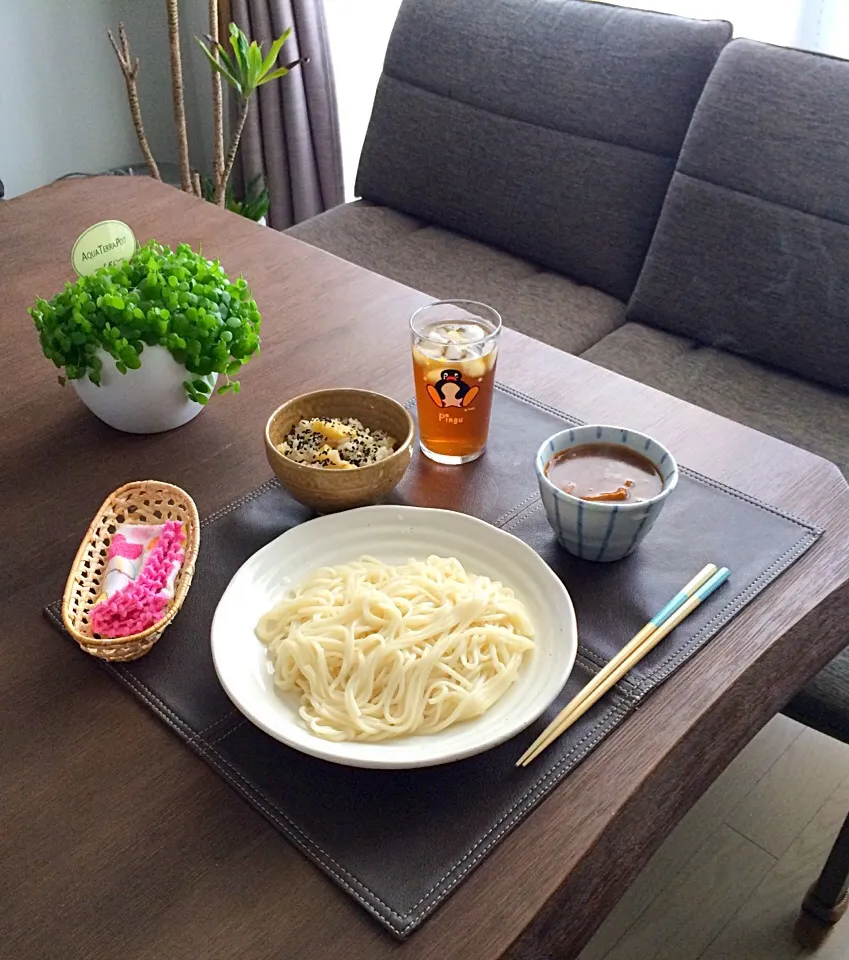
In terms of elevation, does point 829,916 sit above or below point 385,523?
below

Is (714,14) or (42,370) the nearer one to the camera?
(42,370)

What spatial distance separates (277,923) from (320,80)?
2550 millimetres

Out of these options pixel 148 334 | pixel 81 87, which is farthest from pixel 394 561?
pixel 81 87

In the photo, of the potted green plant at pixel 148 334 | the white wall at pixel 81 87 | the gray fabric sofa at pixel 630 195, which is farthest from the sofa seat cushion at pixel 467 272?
the white wall at pixel 81 87

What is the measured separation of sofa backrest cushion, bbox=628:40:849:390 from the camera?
5.21 ft

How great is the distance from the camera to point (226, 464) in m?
1.06

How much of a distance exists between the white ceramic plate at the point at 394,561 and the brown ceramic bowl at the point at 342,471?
0.09ft

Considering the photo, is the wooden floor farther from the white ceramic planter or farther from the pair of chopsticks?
the white ceramic planter

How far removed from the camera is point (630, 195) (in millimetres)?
1867

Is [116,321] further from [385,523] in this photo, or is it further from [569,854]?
[569,854]

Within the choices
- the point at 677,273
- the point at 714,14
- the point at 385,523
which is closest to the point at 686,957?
the point at 385,523

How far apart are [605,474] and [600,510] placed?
8 cm

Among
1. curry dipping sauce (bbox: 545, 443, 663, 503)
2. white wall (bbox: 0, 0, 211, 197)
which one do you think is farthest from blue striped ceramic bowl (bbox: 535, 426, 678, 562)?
white wall (bbox: 0, 0, 211, 197)

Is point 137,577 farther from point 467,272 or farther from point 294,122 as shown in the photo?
point 294,122
